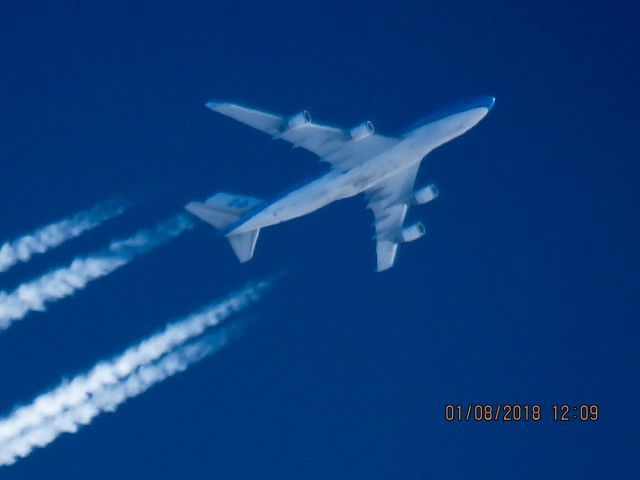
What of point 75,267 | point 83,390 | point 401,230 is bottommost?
point 83,390

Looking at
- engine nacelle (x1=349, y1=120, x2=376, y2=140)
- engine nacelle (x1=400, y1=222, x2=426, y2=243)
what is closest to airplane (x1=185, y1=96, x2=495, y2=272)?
engine nacelle (x1=349, y1=120, x2=376, y2=140)

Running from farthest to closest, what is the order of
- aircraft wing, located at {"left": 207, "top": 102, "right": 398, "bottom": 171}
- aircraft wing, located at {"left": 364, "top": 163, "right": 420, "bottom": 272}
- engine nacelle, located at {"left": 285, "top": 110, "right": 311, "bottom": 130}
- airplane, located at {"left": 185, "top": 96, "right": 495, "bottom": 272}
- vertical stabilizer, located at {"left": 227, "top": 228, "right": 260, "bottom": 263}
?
1. aircraft wing, located at {"left": 364, "top": 163, "right": 420, "bottom": 272}
2. vertical stabilizer, located at {"left": 227, "top": 228, "right": 260, "bottom": 263}
3. aircraft wing, located at {"left": 207, "top": 102, "right": 398, "bottom": 171}
4. airplane, located at {"left": 185, "top": 96, "right": 495, "bottom": 272}
5. engine nacelle, located at {"left": 285, "top": 110, "right": 311, "bottom": 130}

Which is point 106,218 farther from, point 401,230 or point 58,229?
point 401,230

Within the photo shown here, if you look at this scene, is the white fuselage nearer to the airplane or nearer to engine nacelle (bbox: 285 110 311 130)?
the airplane

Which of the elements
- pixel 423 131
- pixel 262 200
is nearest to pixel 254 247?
pixel 262 200

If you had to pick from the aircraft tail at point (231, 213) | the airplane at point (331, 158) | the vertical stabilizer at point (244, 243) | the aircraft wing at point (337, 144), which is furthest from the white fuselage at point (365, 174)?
→ the vertical stabilizer at point (244, 243)
